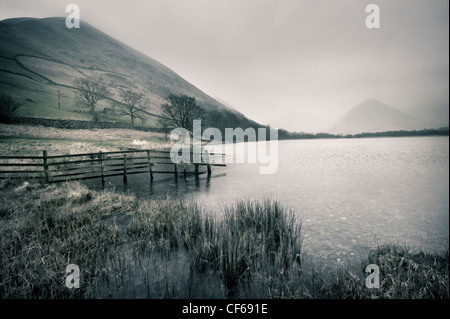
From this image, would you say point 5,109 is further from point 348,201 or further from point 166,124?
point 348,201

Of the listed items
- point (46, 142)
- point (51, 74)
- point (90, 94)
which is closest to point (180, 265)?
point (46, 142)

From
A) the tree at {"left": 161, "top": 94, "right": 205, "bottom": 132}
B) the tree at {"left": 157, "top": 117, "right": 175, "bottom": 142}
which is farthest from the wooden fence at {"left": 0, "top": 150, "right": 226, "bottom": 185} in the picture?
the tree at {"left": 157, "top": 117, "right": 175, "bottom": 142}

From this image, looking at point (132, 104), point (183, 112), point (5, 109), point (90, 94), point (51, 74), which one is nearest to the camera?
point (5, 109)

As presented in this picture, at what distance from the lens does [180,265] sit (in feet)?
18.0

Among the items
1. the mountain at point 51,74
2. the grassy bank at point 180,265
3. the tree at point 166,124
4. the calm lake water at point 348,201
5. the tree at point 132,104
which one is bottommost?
the calm lake water at point 348,201

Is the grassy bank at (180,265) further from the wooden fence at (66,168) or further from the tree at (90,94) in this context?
the tree at (90,94)

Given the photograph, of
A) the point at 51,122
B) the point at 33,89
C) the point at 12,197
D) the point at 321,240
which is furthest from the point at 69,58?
the point at 321,240

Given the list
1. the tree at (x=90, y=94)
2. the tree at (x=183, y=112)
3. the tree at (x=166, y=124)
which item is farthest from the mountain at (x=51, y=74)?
the tree at (x=183, y=112)

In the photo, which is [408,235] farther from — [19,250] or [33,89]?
[33,89]

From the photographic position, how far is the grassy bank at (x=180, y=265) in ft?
13.8

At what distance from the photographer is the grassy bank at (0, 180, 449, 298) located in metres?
4.21

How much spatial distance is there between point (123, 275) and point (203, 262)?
1.96 meters

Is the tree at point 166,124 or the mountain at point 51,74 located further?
the mountain at point 51,74

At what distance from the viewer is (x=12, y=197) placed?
33.0 feet
